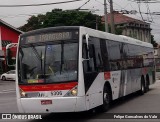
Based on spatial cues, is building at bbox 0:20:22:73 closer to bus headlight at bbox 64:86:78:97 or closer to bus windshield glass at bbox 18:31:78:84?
bus windshield glass at bbox 18:31:78:84

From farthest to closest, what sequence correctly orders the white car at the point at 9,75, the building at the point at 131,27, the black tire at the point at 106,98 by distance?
the building at the point at 131,27
the white car at the point at 9,75
the black tire at the point at 106,98

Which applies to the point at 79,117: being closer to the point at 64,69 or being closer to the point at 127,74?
the point at 64,69

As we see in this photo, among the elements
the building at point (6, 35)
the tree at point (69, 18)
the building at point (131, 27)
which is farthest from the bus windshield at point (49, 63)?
the building at point (131, 27)

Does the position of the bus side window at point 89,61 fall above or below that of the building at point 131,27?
below

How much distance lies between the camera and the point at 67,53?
11.7 metres

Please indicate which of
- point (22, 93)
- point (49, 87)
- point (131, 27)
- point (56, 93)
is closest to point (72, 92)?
point (56, 93)

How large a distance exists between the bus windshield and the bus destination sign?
0.47ft

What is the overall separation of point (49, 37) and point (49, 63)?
2.94 feet

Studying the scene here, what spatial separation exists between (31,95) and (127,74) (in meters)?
6.84

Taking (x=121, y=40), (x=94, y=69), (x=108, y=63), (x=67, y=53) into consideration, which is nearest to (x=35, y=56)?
(x=67, y=53)

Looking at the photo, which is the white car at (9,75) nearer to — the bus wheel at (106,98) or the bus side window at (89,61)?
the bus wheel at (106,98)

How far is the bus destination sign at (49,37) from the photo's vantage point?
1197 centimetres

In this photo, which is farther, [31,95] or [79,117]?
[79,117]

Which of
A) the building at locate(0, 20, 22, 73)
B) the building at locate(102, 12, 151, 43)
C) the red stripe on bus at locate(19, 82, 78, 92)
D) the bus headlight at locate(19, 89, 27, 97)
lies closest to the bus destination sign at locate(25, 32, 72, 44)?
the red stripe on bus at locate(19, 82, 78, 92)
